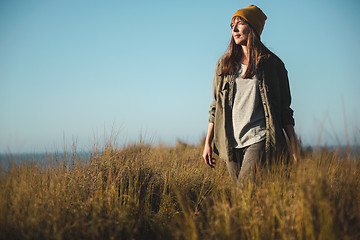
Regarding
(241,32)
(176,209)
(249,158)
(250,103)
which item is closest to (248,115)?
(250,103)

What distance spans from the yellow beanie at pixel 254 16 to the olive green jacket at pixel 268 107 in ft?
1.15

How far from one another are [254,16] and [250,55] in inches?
16.1

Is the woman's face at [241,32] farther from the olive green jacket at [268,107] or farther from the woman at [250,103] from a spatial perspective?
the olive green jacket at [268,107]

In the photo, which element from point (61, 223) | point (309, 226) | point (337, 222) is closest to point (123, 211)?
point (61, 223)

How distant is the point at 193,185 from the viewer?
3512mm

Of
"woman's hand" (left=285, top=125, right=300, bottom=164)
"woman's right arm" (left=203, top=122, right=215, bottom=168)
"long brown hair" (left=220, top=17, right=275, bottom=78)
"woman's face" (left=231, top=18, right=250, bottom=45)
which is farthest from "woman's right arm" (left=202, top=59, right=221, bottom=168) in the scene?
"woman's hand" (left=285, top=125, right=300, bottom=164)

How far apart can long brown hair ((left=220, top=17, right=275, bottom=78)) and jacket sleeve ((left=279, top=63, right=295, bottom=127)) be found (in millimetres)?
248

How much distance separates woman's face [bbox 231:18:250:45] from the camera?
2629 mm

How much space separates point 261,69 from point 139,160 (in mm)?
1884

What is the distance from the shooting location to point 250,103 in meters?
2.49

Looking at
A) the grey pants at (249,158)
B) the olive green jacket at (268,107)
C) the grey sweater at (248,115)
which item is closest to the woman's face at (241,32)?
the olive green jacket at (268,107)

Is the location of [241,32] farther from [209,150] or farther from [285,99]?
[209,150]

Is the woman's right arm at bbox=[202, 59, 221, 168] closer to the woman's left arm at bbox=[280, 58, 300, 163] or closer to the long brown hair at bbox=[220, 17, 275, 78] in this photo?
the long brown hair at bbox=[220, 17, 275, 78]

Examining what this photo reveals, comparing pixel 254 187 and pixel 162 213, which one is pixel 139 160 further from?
pixel 254 187
